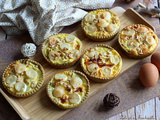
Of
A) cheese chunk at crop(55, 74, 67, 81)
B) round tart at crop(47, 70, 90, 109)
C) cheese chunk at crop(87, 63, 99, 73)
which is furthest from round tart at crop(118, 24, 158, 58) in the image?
cheese chunk at crop(55, 74, 67, 81)

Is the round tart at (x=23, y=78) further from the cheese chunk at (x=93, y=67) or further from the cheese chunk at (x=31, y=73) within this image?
the cheese chunk at (x=93, y=67)

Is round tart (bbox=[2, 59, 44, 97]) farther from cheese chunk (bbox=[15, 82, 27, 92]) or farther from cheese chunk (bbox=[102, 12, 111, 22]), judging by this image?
cheese chunk (bbox=[102, 12, 111, 22])

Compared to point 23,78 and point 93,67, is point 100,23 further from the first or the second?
point 23,78

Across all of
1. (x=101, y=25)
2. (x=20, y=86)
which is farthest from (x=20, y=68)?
(x=101, y=25)

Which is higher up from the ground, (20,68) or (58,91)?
(20,68)

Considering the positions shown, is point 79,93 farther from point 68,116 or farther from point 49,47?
point 49,47

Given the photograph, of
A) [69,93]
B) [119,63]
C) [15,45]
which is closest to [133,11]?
[119,63]
